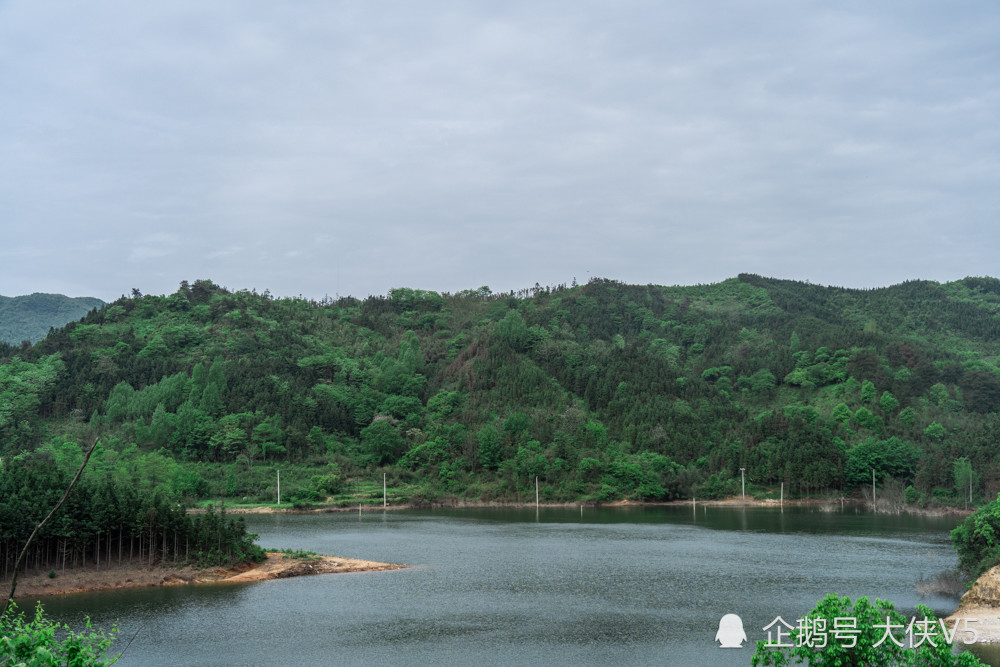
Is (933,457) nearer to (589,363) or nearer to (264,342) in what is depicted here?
(589,363)

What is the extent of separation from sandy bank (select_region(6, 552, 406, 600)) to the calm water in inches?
51.3

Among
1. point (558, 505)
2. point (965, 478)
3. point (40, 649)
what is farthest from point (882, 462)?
point (40, 649)

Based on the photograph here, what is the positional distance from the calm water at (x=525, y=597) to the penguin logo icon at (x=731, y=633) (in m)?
0.39

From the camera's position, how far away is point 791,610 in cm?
3622

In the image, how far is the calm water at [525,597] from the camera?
1198 inches

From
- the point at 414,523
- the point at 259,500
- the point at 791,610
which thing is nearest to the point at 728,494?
the point at 414,523

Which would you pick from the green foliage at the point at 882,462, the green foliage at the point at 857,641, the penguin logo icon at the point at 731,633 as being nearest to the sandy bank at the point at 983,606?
the penguin logo icon at the point at 731,633

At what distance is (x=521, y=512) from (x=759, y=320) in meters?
98.8

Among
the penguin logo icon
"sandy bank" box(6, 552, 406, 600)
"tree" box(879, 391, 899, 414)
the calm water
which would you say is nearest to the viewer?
the calm water

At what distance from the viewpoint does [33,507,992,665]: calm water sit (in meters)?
30.4

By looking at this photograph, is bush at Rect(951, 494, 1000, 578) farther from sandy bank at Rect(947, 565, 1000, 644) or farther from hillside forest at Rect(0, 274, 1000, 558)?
hillside forest at Rect(0, 274, 1000, 558)

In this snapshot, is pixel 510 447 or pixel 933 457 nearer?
pixel 933 457

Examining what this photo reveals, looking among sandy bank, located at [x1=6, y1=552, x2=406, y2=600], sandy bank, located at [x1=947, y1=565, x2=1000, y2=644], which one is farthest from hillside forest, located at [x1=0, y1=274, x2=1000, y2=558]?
sandy bank, located at [x1=947, y1=565, x2=1000, y2=644]

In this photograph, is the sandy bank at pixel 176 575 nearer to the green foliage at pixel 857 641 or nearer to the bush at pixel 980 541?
the bush at pixel 980 541
